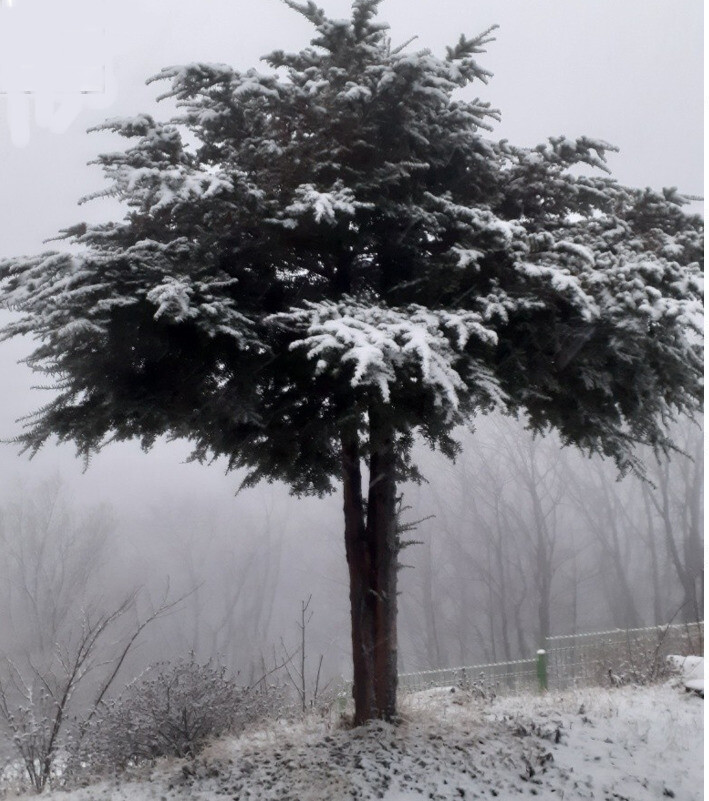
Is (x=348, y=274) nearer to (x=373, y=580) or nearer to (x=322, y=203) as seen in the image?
(x=322, y=203)

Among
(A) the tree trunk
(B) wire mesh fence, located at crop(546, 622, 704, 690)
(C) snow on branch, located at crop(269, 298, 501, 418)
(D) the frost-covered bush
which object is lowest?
(B) wire mesh fence, located at crop(546, 622, 704, 690)

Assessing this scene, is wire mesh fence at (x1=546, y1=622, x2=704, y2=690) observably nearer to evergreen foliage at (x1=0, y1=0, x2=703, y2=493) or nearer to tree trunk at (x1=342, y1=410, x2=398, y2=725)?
tree trunk at (x1=342, y1=410, x2=398, y2=725)

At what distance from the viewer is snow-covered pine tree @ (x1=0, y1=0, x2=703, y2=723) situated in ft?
13.3

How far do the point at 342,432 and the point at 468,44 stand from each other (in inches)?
124

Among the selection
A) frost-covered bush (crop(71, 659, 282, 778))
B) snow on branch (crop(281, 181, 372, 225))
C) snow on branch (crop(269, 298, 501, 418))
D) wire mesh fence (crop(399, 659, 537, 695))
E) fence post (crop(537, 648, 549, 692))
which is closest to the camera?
snow on branch (crop(269, 298, 501, 418))

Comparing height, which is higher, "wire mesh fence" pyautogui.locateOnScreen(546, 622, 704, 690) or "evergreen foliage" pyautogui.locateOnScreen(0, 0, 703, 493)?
"evergreen foliage" pyautogui.locateOnScreen(0, 0, 703, 493)

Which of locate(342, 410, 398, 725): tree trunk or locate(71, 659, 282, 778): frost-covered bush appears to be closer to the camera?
locate(342, 410, 398, 725): tree trunk

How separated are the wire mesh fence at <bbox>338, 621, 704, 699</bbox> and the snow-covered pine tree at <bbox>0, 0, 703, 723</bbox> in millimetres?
4412

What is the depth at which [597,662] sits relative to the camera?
34.5ft

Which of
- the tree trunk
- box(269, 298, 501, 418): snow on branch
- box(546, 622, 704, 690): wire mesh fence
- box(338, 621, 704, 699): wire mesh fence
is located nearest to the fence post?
box(338, 621, 704, 699): wire mesh fence

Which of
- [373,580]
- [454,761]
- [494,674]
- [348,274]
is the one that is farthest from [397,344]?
[494,674]

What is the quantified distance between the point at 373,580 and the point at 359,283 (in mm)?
2541

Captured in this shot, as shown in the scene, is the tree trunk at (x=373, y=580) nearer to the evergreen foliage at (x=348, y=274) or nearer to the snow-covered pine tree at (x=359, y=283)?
the snow-covered pine tree at (x=359, y=283)

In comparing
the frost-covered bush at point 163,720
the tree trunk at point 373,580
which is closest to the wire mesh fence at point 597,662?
the frost-covered bush at point 163,720
